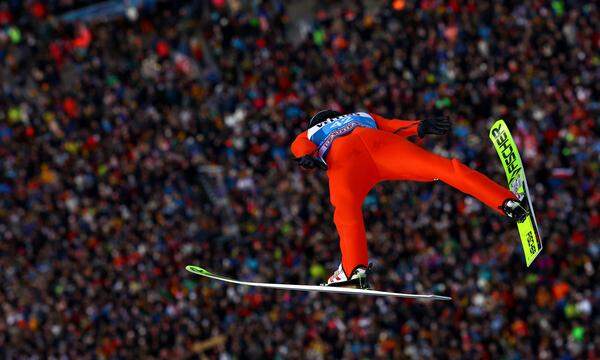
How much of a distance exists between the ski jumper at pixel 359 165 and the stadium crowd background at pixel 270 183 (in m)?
7.07

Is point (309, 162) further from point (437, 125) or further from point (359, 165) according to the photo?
point (437, 125)

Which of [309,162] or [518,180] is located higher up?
[309,162]

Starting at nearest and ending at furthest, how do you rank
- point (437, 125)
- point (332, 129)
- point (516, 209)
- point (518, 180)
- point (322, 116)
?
1. point (516, 209)
2. point (518, 180)
3. point (437, 125)
4. point (332, 129)
5. point (322, 116)

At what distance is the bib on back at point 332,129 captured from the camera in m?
8.65

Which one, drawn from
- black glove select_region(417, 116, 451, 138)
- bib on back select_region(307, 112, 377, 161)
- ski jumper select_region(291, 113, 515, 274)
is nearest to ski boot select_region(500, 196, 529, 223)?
ski jumper select_region(291, 113, 515, 274)

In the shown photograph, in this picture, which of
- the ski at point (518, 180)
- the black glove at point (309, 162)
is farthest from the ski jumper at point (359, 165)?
the ski at point (518, 180)

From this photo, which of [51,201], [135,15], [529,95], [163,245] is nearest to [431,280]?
A: [529,95]

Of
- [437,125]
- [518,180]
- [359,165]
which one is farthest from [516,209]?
[359,165]

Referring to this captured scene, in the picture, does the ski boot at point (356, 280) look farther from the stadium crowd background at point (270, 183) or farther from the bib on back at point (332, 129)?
the stadium crowd background at point (270, 183)

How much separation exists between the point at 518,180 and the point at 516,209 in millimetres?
403

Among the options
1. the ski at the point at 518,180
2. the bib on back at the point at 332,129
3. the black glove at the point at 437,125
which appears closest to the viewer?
the ski at the point at 518,180

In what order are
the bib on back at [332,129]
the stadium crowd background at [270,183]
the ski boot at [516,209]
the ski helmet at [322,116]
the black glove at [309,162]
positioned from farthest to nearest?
the stadium crowd background at [270,183] → the ski helmet at [322,116] → the bib on back at [332,129] → the black glove at [309,162] → the ski boot at [516,209]

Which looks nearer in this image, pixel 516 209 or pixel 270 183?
pixel 516 209

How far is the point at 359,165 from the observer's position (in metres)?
8.52
